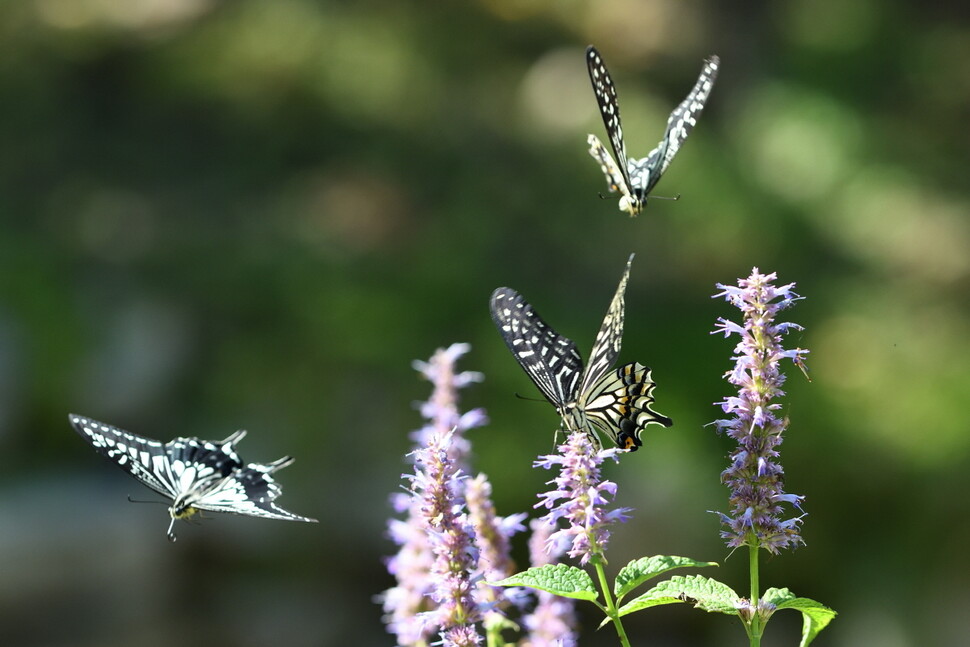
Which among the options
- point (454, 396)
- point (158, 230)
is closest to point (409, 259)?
point (158, 230)

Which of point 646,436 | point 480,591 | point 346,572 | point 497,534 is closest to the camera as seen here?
point 480,591

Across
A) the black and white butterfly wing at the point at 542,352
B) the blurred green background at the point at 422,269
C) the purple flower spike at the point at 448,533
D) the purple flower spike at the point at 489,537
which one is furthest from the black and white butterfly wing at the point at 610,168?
the blurred green background at the point at 422,269

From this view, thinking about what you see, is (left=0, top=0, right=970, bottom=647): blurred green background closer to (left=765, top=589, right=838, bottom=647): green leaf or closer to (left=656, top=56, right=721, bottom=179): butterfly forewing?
(left=656, top=56, right=721, bottom=179): butterfly forewing

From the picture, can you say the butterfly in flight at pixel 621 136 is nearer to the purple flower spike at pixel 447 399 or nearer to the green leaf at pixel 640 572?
the purple flower spike at pixel 447 399

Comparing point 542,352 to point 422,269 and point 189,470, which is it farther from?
point 422,269

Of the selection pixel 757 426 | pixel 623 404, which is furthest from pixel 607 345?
pixel 757 426

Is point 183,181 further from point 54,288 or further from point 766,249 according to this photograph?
point 766,249

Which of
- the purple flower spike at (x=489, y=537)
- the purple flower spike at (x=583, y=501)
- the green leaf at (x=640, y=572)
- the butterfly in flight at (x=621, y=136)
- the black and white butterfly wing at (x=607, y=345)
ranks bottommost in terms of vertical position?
the green leaf at (x=640, y=572)
